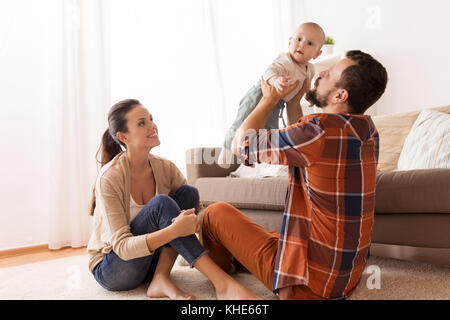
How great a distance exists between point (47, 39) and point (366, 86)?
2.25 m

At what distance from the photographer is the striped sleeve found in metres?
1.04

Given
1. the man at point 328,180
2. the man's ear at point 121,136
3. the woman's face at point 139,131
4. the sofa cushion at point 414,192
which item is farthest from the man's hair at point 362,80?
the man's ear at point 121,136

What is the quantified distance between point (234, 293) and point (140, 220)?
1.45 ft

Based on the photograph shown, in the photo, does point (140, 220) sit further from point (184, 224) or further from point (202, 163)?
point (202, 163)

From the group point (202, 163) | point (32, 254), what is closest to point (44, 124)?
point (32, 254)

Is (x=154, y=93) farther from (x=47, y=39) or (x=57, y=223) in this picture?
(x=57, y=223)

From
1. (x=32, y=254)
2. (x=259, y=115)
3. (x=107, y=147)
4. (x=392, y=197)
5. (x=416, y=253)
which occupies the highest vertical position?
(x=259, y=115)

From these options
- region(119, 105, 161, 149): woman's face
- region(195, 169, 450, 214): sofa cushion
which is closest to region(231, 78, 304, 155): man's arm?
region(119, 105, 161, 149): woman's face

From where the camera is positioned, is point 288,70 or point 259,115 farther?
point 288,70

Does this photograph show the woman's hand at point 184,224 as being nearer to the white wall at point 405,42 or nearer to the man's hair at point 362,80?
the man's hair at point 362,80

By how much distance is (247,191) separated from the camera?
6.56 ft

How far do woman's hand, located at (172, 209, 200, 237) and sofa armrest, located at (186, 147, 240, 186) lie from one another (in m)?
1.11

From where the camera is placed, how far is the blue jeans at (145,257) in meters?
1.34

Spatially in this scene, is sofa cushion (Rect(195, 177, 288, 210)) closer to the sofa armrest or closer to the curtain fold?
the sofa armrest
